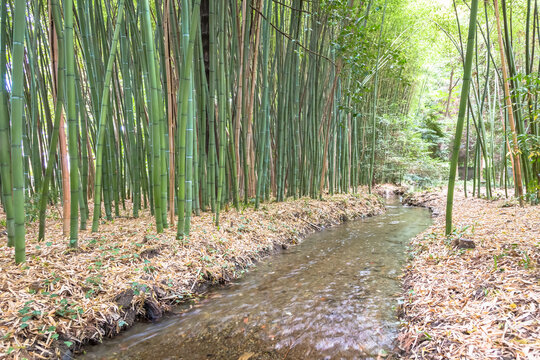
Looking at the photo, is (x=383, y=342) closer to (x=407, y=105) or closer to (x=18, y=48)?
(x=18, y=48)

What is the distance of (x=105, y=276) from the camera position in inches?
59.1

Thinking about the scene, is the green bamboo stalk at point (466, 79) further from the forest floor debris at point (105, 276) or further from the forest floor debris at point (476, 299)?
the forest floor debris at point (105, 276)

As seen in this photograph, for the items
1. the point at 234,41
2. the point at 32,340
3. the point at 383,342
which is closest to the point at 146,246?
the point at 32,340

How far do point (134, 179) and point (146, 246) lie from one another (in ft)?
4.25

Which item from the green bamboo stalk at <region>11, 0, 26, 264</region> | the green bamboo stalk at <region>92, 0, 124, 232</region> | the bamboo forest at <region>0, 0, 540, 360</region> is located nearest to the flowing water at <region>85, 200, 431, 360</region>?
the bamboo forest at <region>0, 0, 540, 360</region>

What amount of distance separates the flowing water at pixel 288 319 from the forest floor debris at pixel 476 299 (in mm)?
150

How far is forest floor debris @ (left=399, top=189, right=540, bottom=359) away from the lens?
96cm

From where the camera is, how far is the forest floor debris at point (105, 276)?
44.5 inches

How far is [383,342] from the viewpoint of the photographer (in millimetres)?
1252

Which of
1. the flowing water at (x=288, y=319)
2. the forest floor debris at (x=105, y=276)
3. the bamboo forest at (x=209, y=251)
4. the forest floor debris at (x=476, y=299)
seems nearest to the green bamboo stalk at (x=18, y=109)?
the bamboo forest at (x=209, y=251)

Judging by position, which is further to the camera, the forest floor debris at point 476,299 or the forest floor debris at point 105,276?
the forest floor debris at point 105,276

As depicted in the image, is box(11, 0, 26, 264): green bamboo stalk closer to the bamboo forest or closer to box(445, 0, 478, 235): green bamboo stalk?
the bamboo forest

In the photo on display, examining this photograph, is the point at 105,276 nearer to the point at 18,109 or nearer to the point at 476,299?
the point at 18,109

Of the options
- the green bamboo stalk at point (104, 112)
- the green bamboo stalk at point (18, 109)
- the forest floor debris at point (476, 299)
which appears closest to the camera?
the forest floor debris at point (476, 299)
